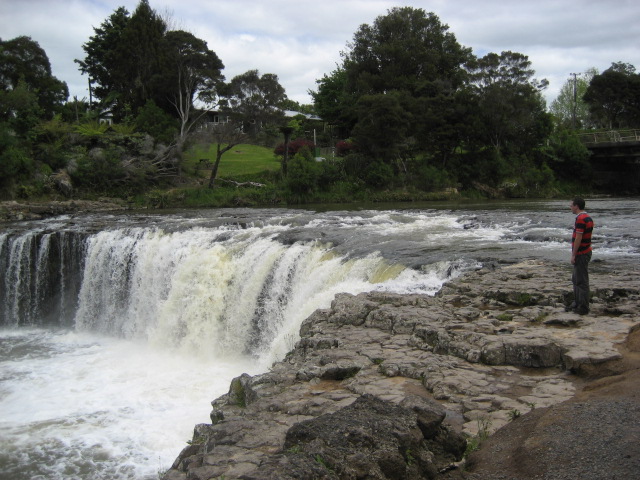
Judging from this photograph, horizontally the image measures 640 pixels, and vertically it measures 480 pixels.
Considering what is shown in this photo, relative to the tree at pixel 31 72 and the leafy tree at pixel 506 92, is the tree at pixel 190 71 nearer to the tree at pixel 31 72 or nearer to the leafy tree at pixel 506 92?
the tree at pixel 31 72

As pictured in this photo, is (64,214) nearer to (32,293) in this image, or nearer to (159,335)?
(32,293)

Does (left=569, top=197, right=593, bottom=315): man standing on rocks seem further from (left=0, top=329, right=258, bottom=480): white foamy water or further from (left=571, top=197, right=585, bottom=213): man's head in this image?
(left=0, top=329, right=258, bottom=480): white foamy water

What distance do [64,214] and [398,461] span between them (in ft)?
101

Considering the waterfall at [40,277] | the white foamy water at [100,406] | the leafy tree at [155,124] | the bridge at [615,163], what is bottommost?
the white foamy water at [100,406]

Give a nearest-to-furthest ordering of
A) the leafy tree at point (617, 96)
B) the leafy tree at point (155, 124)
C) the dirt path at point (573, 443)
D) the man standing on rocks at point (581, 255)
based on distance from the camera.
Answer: the dirt path at point (573, 443), the man standing on rocks at point (581, 255), the leafy tree at point (155, 124), the leafy tree at point (617, 96)

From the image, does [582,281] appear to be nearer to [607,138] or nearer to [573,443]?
[573,443]

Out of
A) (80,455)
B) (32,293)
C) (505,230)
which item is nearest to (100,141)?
(32,293)

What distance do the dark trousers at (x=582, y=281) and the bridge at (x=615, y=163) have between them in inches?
1456

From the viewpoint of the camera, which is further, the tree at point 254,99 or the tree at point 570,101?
the tree at point 570,101

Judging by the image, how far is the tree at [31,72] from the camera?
141 ft

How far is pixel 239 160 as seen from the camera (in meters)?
51.2

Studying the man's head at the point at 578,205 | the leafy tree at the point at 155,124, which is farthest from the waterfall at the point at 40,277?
the leafy tree at the point at 155,124

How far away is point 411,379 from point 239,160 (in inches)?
1807

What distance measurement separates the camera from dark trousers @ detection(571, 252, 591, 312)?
8.67 meters
